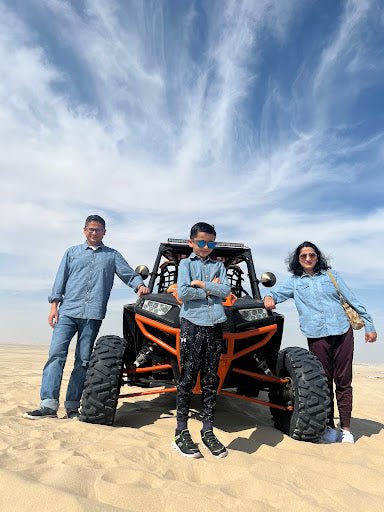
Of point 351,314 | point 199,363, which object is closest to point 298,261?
point 351,314

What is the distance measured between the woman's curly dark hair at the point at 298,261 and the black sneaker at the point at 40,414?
9.50ft

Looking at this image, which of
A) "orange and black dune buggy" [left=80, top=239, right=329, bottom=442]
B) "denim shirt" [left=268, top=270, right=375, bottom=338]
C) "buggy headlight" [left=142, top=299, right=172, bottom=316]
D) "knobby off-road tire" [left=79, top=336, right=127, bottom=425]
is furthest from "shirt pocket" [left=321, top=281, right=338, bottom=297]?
"knobby off-road tire" [left=79, top=336, right=127, bottom=425]

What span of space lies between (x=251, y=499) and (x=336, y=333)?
2.12 meters

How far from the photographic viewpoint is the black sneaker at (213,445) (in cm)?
260

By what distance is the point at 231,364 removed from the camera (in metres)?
3.40

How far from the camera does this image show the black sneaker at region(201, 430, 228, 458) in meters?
2.60

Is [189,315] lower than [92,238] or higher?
lower

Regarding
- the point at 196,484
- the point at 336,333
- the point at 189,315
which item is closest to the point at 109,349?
the point at 189,315

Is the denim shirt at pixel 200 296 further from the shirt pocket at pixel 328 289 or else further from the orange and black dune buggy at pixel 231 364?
the shirt pocket at pixel 328 289

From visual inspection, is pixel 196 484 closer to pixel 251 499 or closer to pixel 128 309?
pixel 251 499

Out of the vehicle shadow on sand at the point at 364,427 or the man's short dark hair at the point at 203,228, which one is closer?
the man's short dark hair at the point at 203,228

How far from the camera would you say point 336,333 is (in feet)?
12.2

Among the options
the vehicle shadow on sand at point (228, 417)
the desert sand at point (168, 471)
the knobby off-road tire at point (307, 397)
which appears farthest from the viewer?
the vehicle shadow on sand at point (228, 417)

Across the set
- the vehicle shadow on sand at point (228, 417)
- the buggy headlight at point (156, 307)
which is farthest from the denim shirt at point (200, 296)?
the vehicle shadow on sand at point (228, 417)
